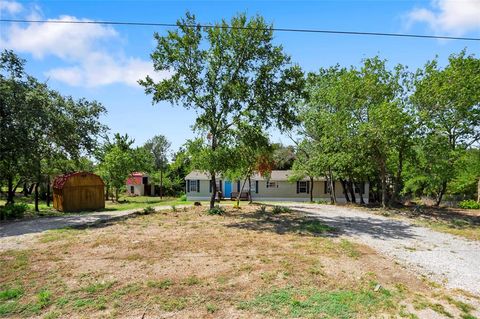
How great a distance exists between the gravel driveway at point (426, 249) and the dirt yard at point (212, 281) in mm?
631

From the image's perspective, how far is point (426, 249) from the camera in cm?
1019

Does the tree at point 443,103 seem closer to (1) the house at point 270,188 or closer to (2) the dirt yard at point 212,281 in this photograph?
(2) the dirt yard at point 212,281

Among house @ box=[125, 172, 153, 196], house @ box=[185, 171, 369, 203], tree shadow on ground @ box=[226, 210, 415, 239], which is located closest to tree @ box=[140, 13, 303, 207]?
tree shadow on ground @ box=[226, 210, 415, 239]

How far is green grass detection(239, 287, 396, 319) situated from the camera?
214 inches

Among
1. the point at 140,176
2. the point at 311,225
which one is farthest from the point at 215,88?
the point at 140,176

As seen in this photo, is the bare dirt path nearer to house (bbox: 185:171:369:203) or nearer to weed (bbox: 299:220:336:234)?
weed (bbox: 299:220:336:234)

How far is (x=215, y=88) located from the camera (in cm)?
1677

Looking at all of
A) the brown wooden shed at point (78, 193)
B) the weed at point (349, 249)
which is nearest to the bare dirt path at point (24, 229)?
the brown wooden shed at point (78, 193)

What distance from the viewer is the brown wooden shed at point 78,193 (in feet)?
67.1

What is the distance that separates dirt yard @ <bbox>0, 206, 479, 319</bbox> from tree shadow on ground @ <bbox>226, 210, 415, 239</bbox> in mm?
1660

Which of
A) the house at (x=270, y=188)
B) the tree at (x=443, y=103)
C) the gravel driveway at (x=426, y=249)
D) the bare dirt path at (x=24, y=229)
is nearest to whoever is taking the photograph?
the gravel driveway at (x=426, y=249)

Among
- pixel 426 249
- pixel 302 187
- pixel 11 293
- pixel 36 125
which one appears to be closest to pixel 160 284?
pixel 11 293

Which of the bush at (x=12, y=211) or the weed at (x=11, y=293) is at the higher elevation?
the bush at (x=12, y=211)

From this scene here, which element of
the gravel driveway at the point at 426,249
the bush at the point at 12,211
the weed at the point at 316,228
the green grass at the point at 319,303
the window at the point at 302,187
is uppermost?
the window at the point at 302,187
